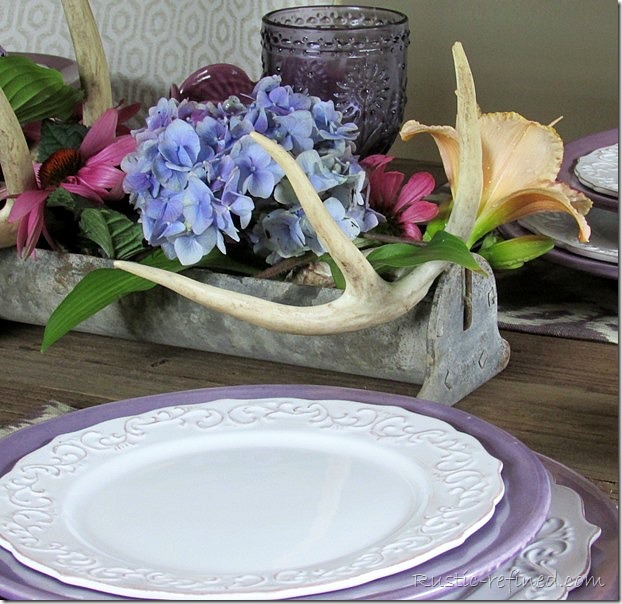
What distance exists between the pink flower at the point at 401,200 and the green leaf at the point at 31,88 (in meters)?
0.24

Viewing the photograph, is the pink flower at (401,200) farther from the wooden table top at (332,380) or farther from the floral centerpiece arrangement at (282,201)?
the wooden table top at (332,380)

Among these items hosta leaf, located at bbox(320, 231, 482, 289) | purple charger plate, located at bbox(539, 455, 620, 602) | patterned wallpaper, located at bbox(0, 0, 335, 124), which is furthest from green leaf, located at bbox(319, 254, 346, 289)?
patterned wallpaper, located at bbox(0, 0, 335, 124)

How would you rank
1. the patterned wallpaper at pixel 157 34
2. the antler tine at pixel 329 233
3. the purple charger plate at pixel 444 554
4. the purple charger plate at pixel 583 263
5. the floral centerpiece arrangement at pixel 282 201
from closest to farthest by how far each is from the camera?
1. the purple charger plate at pixel 444 554
2. the antler tine at pixel 329 233
3. the floral centerpiece arrangement at pixel 282 201
4. the purple charger plate at pixel 583 263
5. the patterned wallpaper at pixel 157 34

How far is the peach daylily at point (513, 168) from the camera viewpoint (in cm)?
64

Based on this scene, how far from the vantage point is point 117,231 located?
2.26ft

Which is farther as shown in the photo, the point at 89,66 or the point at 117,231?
the point at 89,66

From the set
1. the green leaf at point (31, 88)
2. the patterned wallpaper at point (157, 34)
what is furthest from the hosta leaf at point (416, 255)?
the patterned wallpaper at point (157, 34)

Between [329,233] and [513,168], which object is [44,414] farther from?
[513,168]

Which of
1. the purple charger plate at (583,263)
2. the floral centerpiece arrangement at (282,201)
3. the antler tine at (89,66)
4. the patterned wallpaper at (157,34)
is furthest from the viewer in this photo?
the patterned wallpaper at (157,34)

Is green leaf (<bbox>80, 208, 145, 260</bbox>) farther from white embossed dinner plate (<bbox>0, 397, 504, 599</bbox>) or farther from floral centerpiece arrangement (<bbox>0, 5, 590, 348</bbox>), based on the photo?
white embossed dinner plate (<bbox>0, 397, 504, 599</bbox>)

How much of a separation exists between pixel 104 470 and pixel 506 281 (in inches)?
18.3

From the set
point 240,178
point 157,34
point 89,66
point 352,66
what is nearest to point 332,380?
point 240,178

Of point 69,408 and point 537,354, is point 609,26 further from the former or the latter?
point 69,408

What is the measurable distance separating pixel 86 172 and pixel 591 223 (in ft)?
1.20
